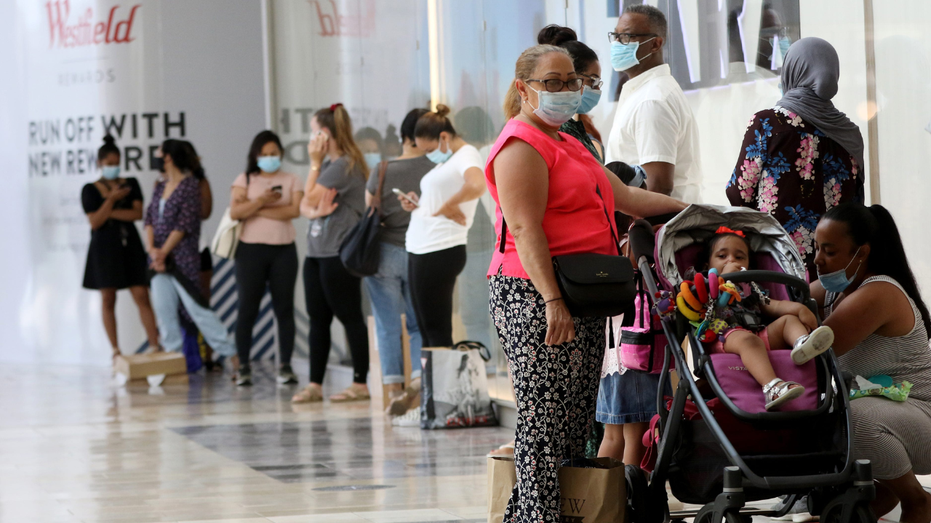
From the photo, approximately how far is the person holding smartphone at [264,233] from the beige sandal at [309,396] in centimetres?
97

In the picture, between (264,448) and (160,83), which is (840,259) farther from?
(160,83)

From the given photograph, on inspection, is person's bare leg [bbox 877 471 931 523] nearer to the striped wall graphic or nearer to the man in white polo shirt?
the man in white polo shirt

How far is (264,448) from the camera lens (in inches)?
254

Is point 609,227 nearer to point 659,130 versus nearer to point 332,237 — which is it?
point 659,130

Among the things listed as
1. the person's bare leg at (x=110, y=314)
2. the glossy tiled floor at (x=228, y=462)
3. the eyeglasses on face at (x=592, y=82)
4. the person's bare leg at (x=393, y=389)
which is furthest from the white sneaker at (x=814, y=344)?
the person's bare leg at (x=110, y=314)

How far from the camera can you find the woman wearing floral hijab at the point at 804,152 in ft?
13.5

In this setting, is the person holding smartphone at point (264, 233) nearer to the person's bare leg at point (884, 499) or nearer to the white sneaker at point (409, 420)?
the white sneaker at point (409, 420)

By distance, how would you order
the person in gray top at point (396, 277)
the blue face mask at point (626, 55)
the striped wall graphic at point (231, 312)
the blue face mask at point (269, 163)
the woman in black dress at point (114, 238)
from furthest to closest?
the striped wall graphic at point (231, 312) → the woman in black dress at point (114, 238) → the blue face mask at point (269, 163) → the person in gray top at point (396, 277) → the blue face mask at point (626, 55)

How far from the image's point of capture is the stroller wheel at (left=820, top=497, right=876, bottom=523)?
3.28m

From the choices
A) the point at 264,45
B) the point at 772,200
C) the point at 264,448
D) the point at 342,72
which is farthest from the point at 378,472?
the point at 264,45

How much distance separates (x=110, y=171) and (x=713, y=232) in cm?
756

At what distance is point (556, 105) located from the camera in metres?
3.52

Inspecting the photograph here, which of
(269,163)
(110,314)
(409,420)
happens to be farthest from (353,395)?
(110,314)

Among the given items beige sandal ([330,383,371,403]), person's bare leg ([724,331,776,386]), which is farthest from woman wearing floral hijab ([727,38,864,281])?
beige sandal ([330,383,371,403])
